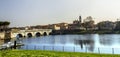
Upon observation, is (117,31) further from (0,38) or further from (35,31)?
(0,38)

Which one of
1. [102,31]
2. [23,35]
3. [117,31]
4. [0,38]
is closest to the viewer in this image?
[0,38]

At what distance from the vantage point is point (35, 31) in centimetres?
17088

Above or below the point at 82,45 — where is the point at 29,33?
above

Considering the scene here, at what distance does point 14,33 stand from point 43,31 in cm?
4022

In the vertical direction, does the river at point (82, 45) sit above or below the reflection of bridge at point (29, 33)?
below

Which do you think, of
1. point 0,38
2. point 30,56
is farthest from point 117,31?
point 30,56

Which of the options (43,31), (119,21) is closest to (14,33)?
(43,31)

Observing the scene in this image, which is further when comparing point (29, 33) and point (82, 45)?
point (29, 33)

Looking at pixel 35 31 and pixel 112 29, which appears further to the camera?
pixel 112 29

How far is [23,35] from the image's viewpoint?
513 ft

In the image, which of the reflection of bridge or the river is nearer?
the river

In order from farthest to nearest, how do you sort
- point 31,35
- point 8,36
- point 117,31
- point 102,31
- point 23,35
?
point 102,31, point 117,31, point 31,35, point 23,35, point 8,36

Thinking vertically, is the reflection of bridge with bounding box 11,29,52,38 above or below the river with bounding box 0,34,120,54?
above

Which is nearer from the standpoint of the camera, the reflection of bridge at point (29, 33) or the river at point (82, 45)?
the river at point (82, 45)
